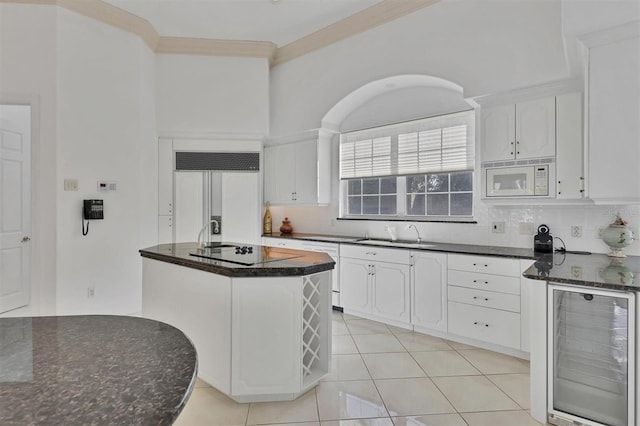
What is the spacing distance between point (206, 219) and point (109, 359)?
162 inches

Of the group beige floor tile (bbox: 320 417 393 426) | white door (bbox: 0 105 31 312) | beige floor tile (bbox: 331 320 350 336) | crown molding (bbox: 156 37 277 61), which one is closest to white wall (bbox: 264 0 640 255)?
crown molding (bbox: 156 37 277 61)

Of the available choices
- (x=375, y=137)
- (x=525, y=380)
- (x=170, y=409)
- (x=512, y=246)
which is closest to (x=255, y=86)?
(x=375, y=137)

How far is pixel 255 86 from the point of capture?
4.89 meters

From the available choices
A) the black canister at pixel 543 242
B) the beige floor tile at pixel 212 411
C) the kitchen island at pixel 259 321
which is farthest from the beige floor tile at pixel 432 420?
the black canister at pixel 543 242

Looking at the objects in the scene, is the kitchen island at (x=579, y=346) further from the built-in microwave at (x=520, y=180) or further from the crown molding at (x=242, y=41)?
the crown molding at (x=242, y=41)

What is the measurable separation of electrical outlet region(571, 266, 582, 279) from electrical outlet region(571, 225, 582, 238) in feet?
3.14

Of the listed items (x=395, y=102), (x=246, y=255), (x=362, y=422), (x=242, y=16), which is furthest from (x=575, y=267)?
(x=242, y=16)

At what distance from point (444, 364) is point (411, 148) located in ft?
8.01

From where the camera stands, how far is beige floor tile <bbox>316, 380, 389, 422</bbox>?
225 cm

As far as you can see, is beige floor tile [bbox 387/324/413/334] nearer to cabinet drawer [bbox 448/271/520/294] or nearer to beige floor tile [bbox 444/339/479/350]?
beige floor tile [bbox 444/339/479/350]

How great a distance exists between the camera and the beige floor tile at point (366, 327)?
3.71 metres

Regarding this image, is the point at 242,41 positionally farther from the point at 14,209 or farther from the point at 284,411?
the point at 284,411

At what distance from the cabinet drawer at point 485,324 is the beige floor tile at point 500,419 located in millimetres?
873

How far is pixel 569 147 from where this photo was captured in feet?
9.60
